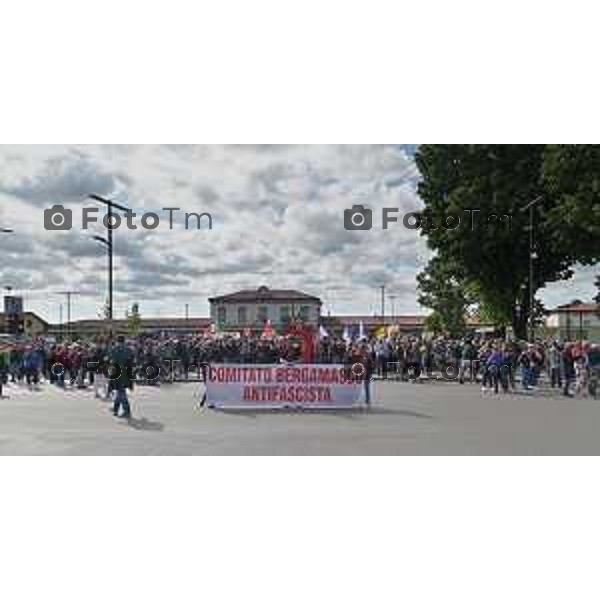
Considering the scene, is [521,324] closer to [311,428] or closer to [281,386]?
[281,386]

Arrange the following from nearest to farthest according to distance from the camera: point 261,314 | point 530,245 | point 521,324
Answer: point 530,245, point 521,324, point 261,314

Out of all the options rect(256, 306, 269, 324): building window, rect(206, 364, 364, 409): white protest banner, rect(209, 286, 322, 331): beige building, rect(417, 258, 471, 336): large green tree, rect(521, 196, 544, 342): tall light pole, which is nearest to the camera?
rect(206, 364, 364, 409): white protest banner

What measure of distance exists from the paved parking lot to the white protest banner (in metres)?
0.75

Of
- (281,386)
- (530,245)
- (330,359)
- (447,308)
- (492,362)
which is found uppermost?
(530,245)

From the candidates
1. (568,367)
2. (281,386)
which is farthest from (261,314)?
(281,386)

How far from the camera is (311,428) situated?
665 inches

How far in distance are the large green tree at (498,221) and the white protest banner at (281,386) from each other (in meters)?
16.1

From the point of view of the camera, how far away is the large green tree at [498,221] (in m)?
36.1

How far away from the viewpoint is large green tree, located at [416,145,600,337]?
3609 cm

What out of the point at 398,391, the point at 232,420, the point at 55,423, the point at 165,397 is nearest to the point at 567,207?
the point at 398,391

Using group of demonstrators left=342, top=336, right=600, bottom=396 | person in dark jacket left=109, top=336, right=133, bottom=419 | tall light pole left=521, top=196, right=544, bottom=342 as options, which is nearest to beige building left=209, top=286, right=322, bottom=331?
tall light pole left=521, top=196, right=544, bottom=342

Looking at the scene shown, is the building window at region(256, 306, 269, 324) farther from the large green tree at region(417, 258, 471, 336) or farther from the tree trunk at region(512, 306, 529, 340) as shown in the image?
the tree trunk at region(512, 306, 529, 340)

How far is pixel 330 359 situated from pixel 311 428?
10444mm

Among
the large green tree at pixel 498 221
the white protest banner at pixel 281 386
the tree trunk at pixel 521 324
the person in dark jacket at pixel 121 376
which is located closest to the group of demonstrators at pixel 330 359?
the white protest banner at pixel 281 386
